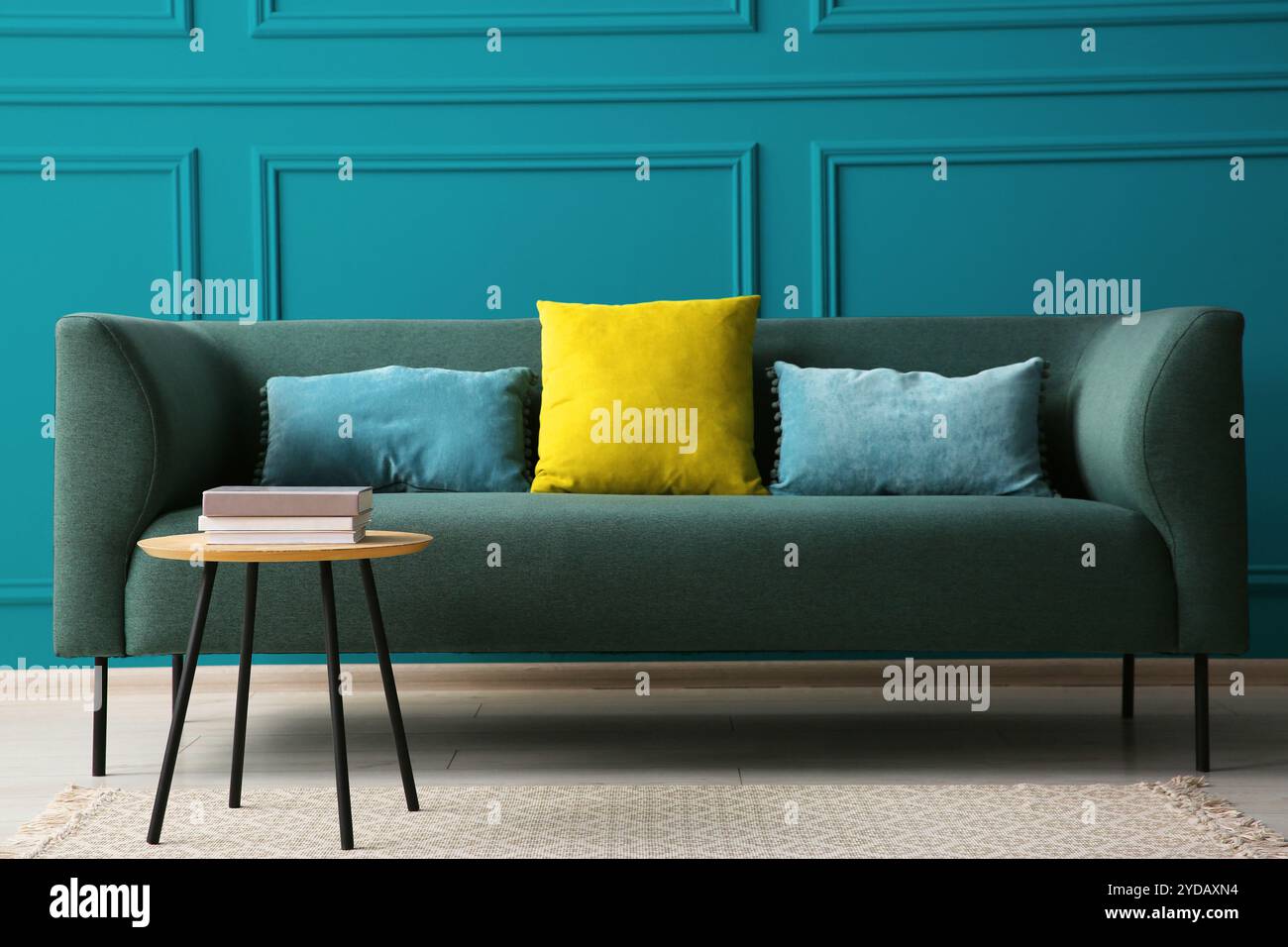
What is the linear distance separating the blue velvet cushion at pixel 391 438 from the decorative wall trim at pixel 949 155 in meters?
1.00

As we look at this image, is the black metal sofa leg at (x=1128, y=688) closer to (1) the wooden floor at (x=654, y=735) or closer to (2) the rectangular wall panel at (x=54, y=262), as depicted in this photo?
(1) the wooden floor at (x=654, y=735)

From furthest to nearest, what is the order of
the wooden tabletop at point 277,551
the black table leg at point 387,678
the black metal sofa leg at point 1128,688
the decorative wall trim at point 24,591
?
the decorative wall trim at point 24,591
the black metal sofa leg at point 1128,688
the black table leg at point 387,678
the wooden tabletop at point 277,551

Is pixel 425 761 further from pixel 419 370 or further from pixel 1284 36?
pixel 1284 36

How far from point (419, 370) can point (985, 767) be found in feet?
4.46

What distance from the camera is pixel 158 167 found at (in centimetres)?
Result: 303

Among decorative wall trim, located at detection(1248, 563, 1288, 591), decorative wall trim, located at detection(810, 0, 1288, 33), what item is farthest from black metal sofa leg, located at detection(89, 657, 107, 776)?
decorative wall trim, located at detection(1248, 563, 1288, 591)

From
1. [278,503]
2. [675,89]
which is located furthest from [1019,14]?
[278,503]

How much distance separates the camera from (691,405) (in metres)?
2.47

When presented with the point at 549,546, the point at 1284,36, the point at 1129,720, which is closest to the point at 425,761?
the point at 549,546

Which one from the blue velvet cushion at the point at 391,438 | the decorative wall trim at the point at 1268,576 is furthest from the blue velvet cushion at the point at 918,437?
the decorative wall trim at the point at 1268,576

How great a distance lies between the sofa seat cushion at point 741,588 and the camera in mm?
2061
